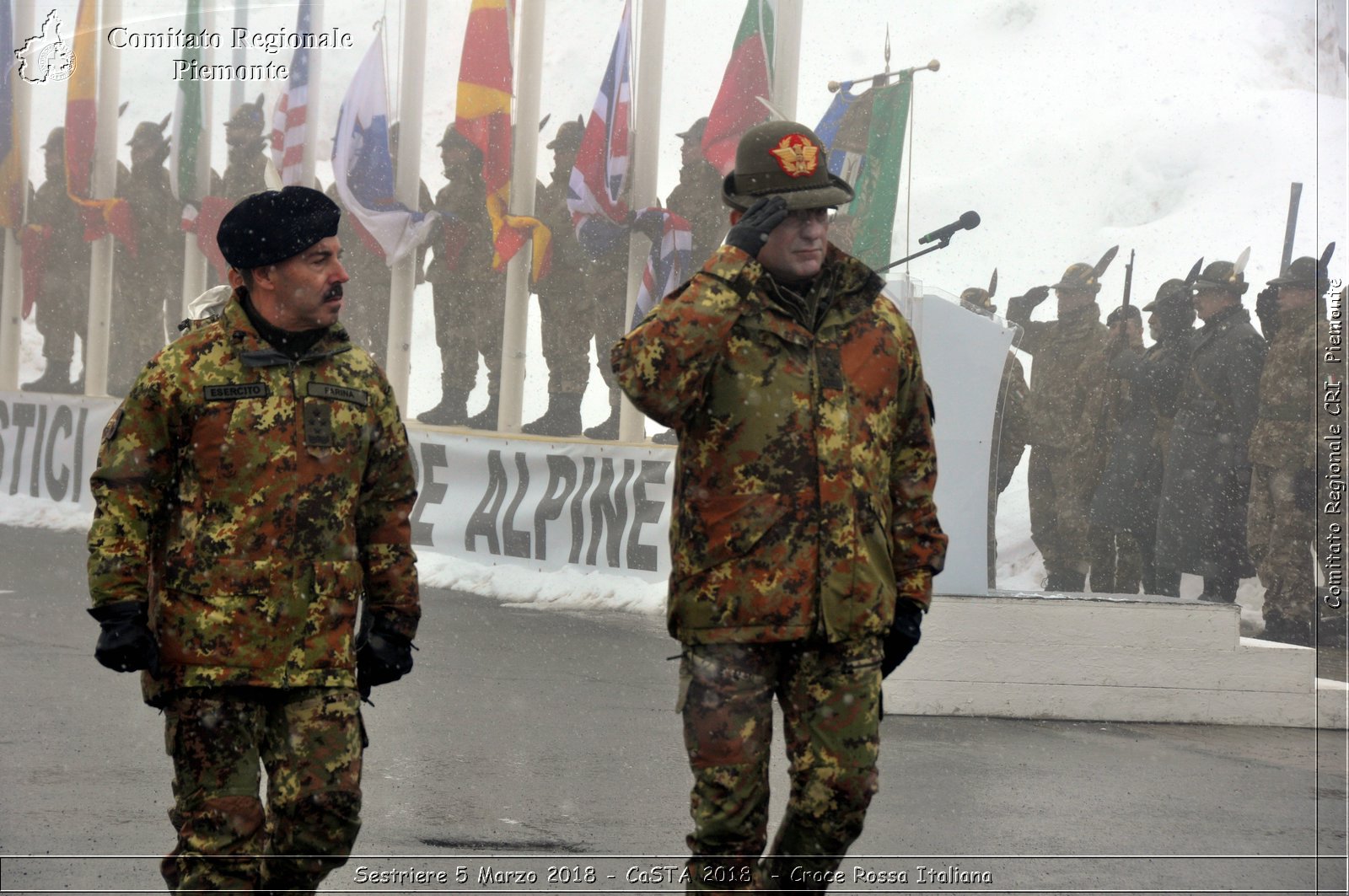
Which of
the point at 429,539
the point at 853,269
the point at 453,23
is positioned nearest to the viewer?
the point at 853,269

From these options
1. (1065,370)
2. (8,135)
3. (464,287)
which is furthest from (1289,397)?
(8,135)

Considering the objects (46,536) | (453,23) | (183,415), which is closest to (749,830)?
(183,415)

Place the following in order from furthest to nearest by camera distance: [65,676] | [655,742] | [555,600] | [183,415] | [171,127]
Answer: [171,127] < [555,600] < [65,676] < [655,742] < [183,415]

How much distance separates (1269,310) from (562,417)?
21.2 ft

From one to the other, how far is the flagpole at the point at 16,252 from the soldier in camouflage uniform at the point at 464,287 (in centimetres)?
586

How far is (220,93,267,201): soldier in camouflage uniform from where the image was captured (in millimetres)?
16562

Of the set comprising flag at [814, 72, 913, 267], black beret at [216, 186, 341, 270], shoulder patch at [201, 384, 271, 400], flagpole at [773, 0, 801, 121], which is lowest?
shoulder patch at [201, 384, 271, 400]

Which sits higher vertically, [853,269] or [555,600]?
[853,269]

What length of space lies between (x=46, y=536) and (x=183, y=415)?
11.8 m

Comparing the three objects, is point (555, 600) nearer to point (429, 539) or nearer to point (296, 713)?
point (429, 539)

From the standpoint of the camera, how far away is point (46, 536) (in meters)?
14.4

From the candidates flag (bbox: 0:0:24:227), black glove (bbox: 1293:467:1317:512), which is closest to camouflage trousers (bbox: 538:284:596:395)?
black glove (bbox: 1293:467:1317:512)

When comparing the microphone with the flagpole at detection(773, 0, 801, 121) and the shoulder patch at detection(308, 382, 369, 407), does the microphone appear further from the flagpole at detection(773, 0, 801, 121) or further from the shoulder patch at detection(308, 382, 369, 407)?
the flagpole at detection(773, 0, 801, 121)

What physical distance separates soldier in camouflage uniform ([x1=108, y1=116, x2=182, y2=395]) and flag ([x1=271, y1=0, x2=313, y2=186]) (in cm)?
211
